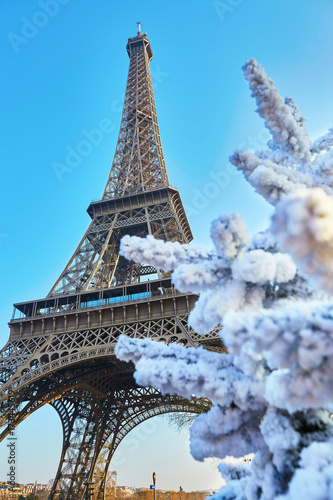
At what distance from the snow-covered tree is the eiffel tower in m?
12.1

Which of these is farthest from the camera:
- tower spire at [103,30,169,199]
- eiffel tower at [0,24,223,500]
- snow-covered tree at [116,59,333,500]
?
tower spire at [103,30,169,199]

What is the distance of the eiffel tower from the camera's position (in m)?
16.9

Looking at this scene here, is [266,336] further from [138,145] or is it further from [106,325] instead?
[138,145]

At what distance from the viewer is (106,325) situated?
17.6 metres

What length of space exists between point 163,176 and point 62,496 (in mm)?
22654

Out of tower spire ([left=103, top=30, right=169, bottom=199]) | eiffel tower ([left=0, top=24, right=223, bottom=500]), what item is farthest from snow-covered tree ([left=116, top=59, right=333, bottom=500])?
tower spire ([left=103, top=30, right=169, bottom=199])

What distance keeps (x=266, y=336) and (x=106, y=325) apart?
16.0 m

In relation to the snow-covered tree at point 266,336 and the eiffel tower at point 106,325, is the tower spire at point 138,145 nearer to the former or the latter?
the eiffel tower at point 106,325

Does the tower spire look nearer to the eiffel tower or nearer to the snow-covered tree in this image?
the eiffel tower

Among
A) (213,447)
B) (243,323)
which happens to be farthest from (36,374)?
(243,323)

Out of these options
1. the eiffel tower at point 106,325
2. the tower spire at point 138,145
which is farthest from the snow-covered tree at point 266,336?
the tower spire at point 138,145

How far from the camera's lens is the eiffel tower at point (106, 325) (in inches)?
666

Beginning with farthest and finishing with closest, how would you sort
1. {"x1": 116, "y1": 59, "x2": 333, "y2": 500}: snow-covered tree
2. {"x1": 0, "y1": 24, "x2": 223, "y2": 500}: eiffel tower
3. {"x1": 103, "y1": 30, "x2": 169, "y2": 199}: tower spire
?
{"x1": 103, "y1": 30, "x2": 169, "y2": 199}: tower spire
{"x1": 0, "y1": 24, "x2": 223, "y2": 500}: eiffel tower
{"x1": 116, "y1": 59, "x2": 333, "y2": 500}: snow-covered tree

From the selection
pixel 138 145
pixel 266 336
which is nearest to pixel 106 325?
pixel 266 336
